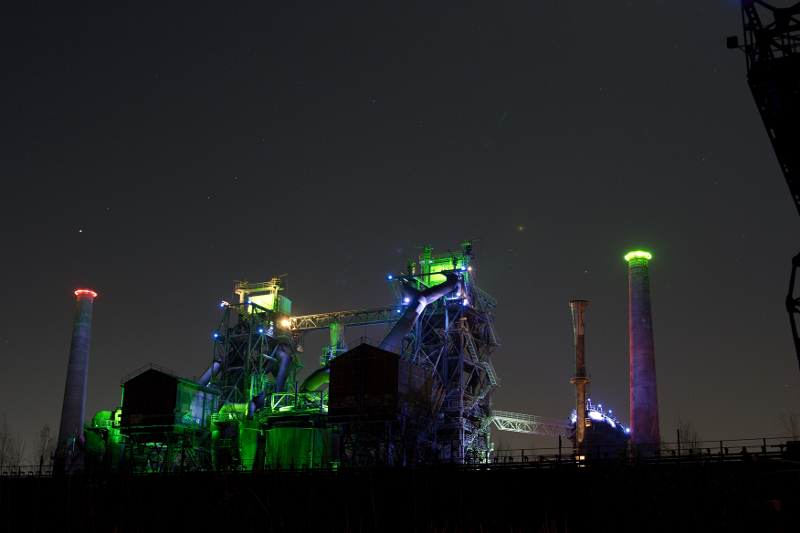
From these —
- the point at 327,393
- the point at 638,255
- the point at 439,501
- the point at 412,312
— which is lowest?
the point at 439,501

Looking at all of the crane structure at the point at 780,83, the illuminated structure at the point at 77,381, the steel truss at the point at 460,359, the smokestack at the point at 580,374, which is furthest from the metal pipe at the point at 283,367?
the crane structure at the point at 780,83

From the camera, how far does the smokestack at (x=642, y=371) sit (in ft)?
167

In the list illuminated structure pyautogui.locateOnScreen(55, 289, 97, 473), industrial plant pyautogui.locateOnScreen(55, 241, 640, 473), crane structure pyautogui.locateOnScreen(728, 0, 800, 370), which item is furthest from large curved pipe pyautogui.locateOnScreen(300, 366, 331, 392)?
crane structure pyautogui.locateOnScreen(728, 0, 800, 370)

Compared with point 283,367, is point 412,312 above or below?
above

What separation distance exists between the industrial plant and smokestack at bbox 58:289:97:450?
0.21 m

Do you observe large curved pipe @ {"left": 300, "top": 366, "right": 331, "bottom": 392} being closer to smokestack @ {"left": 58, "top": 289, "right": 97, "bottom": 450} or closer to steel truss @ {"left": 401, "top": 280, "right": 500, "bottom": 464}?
steel truss @ {"left": 401, "top": 280, "right": 500, "bottom": 464}

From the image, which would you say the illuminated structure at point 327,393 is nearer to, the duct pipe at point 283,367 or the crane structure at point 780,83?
the duct pipe at point 283,367

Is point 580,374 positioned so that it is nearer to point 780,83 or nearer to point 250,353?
point 250,353

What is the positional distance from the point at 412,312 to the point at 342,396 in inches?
428

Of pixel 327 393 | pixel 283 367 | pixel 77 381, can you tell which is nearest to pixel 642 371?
pixel 327 393

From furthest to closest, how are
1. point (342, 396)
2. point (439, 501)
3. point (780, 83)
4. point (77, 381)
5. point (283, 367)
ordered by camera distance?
point (77, 381) < point (283, 367) < point (342, 396) < point (439, 501) < point (780, 83)

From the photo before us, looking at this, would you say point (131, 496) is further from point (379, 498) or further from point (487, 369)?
point (487, 369)

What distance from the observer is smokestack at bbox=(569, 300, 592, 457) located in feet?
212

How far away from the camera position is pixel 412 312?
57.5m
